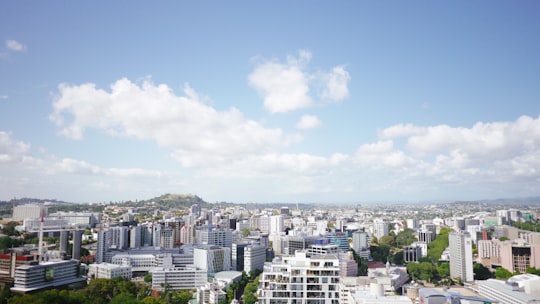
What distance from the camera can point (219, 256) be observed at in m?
22.0

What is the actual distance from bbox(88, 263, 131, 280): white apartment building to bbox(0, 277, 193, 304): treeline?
7.37 feet

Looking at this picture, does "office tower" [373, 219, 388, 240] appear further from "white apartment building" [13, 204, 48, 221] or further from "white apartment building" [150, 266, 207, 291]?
"white apartment building" [13, 204, 48, 221]

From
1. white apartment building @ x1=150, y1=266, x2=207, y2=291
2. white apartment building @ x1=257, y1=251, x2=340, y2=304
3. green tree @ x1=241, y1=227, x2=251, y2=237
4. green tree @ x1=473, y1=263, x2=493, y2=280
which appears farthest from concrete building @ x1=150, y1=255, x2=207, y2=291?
green tree @ x1=241, y1=227, x2=251, y2=237

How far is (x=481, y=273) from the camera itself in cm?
2166

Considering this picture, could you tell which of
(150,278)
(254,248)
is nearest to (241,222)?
(254,248)

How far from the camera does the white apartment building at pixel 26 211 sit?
30.0 m

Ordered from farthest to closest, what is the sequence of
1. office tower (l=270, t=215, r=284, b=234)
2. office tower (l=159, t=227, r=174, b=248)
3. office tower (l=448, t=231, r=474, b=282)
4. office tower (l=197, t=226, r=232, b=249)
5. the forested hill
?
the forested hill
office tower (l=270, t=215, r=284, b=234)
office tower (l=159, t=227, r=174, b=248)
office tower (l=197, t=226, r=232, b=249)
office tower (l=448, t=231, r=474, b=282)

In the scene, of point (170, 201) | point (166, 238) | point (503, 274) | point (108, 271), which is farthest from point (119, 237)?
point (170, 201)

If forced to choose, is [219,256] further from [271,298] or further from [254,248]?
[271,298]

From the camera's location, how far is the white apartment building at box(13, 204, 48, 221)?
98.5ft

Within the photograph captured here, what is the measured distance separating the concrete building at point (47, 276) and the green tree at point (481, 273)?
1875cm

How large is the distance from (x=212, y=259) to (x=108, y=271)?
192 inches

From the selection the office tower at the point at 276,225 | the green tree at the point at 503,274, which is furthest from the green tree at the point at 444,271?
the office tower at the point at 276,225

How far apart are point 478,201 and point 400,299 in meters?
83.6
